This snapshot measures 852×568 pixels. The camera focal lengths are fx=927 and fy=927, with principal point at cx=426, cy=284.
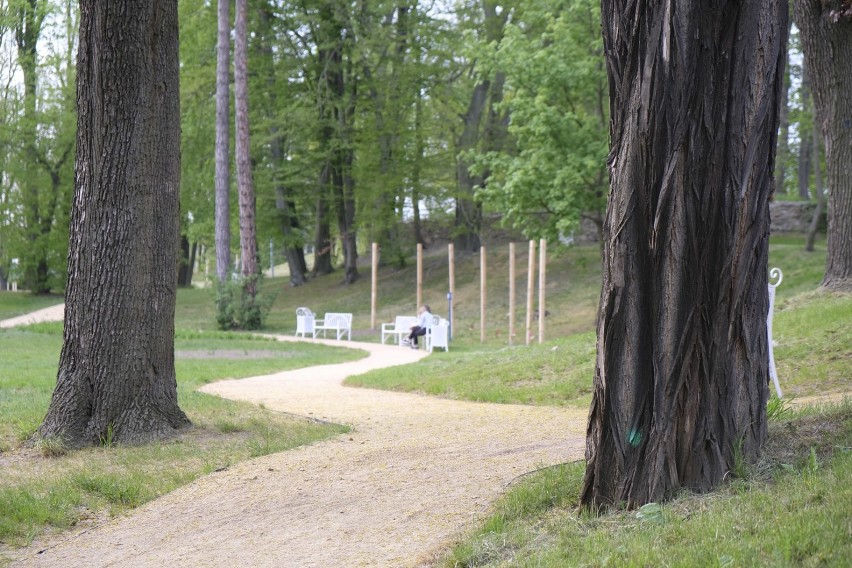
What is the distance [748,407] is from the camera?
17.7ft

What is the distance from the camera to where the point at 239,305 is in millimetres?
28406

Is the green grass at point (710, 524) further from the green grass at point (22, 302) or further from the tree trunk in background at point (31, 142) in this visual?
the tree trunk in background at point (31, 142)

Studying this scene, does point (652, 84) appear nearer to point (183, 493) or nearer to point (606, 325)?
point (606, 325)

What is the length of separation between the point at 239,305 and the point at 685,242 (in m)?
24.3

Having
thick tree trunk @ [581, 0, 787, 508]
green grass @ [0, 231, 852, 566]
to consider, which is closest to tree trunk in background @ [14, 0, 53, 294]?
green grass @ [0, 231, 852, 566]

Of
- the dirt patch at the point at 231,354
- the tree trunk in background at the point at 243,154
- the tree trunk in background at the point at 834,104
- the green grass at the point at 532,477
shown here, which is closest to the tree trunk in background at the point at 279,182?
the tree trunk in background at the point at 243,154

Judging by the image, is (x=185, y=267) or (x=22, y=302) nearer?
(x=22, y=302)

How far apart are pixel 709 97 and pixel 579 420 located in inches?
189

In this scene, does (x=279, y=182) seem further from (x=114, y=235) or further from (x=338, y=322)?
(x=114, y=235)

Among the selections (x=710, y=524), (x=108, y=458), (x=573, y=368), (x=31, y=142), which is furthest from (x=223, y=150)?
(x=710, y=524)

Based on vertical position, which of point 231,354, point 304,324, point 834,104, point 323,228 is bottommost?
point 231,354

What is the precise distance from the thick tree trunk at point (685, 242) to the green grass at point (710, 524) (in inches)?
11.5

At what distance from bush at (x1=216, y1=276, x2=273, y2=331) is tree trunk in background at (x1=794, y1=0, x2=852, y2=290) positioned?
18.1m

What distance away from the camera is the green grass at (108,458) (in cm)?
687
